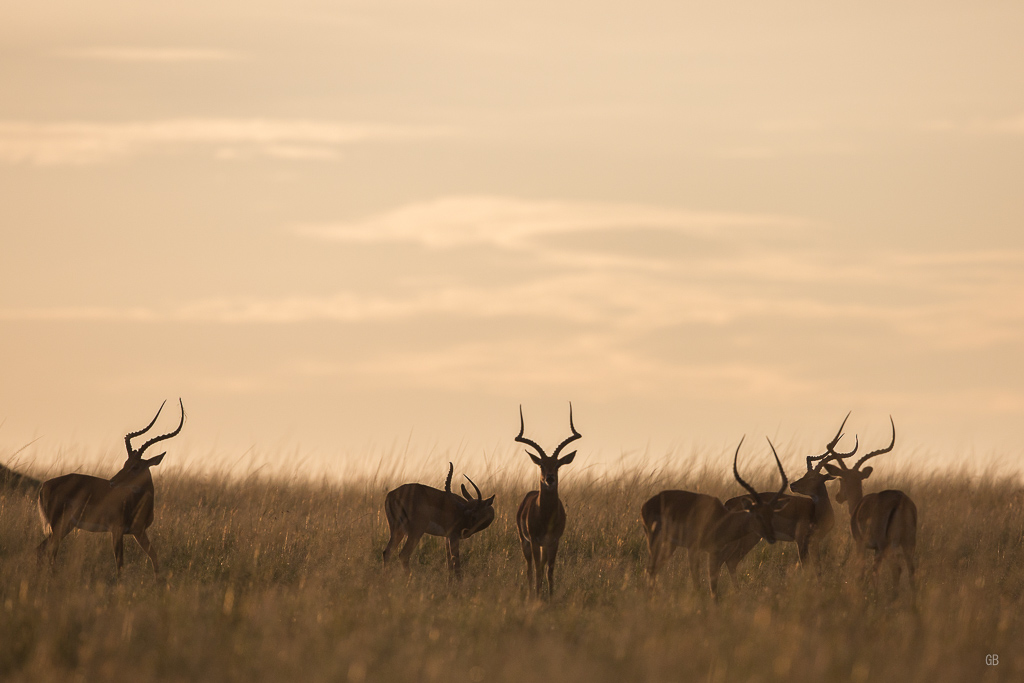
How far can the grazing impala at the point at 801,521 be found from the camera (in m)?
12.6

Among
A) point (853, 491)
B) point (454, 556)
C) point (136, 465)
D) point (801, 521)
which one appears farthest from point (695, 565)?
point (136, 465)

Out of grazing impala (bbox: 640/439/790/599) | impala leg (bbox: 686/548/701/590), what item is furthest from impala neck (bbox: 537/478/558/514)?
impala leg (bbox: 686/548/701/590)

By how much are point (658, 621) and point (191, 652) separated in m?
4.13

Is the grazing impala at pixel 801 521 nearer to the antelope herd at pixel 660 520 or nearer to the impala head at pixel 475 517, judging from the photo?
the antelope herd at pixel 660 520

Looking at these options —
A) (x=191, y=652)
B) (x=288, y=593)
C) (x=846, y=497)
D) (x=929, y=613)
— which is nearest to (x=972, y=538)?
(x=846, y=497)

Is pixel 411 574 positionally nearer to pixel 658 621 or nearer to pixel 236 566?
pixel 236 566

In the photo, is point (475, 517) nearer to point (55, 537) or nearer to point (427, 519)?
point (427, 519)

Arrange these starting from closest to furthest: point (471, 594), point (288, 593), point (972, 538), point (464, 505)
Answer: point (288, 593) → point (471, 594) → point (464, 505) → point (972, 538)

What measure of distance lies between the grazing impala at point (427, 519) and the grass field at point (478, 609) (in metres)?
0.37

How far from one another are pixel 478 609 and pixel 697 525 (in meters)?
3.08

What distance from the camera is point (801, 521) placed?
12.7 metres

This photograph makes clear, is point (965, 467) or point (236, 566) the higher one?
point (965, 467)

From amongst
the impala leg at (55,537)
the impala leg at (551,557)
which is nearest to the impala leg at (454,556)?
the impala leg at (551,557)

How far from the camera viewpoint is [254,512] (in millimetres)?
16391
